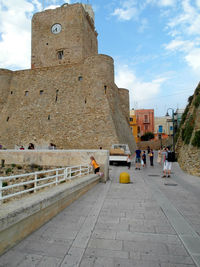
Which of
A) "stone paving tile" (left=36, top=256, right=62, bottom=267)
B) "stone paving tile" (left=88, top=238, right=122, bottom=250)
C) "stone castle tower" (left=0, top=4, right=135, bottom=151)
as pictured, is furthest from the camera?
"stone castle tower" (left=0, top=4, right=135, bottom=151)

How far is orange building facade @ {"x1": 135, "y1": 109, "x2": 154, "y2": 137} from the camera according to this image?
55438mm

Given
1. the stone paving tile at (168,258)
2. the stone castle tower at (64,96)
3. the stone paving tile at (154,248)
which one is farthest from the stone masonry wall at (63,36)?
the stone paving tile at (168,258)

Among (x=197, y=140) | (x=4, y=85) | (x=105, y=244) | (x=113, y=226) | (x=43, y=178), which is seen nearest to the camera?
(x=105, y=244)

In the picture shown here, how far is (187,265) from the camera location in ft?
7.22

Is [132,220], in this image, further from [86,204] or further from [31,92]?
[31,92]

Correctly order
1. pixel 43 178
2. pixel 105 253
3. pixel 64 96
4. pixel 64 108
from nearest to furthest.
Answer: pixel 105 253 → pixel 43 178 → pixel 64 108 → pixel 64 96

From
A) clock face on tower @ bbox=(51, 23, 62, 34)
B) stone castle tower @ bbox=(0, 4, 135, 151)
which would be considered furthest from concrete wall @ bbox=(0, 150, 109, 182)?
clock face on tower @ bbox=(51, 23, 62, 34)

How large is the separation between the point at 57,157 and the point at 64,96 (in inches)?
550

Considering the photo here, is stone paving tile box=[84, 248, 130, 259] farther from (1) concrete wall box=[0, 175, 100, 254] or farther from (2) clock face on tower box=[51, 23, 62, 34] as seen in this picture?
(2) clock face on tower box=[51, 23, 62, 34]

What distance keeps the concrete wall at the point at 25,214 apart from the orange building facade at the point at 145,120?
2074 inches

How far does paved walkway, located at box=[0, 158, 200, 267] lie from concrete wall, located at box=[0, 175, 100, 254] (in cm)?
10

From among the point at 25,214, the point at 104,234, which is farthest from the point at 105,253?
the point at 25,214

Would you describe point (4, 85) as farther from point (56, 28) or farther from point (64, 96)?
point (56, 28)

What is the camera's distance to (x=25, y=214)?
2.79m
